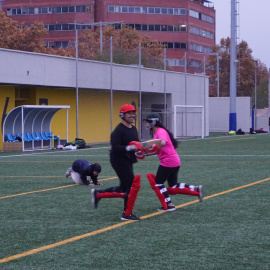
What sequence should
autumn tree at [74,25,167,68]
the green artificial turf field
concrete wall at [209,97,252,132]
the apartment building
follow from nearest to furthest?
the green artificial turf field, autumn tree at [74,25,167,68], concrete wall at [209,97,252,132], the apartment building

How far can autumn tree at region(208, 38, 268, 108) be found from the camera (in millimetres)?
97812

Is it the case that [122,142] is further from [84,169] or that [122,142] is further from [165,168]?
[84,169]

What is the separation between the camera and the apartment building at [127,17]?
104 meters

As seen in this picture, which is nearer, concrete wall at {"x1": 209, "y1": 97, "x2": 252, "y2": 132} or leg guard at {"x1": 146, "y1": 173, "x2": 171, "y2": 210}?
leg guard at {"x1": 146, "y1": 173, "x2": 171, "y2": 210}

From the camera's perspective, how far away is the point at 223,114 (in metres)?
64.7

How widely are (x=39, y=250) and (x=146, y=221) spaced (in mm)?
2472

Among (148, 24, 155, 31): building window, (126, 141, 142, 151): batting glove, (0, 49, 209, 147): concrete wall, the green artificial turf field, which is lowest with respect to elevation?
the green artificial turf field

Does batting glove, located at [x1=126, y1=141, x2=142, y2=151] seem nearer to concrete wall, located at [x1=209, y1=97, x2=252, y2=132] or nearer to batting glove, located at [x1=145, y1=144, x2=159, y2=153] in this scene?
batting glove, located at [x1=145, y1=144, x2=159, y2=153]

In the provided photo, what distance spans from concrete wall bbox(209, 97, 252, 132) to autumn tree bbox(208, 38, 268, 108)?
2909 cm

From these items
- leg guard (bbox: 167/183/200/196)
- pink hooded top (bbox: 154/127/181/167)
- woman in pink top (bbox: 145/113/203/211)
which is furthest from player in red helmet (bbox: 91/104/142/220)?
leg guard (bbox: 167/183/200/196)

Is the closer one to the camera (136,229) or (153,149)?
(136,229)

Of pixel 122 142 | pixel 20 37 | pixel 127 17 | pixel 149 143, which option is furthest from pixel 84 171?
pixel 127 17

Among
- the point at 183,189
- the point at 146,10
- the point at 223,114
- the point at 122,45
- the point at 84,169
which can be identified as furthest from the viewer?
the point at 146,10

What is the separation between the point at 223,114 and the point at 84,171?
164ft
